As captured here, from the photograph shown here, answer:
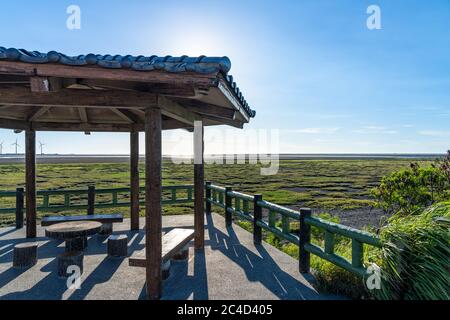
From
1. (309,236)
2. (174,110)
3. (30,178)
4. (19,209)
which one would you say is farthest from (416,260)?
(19,209)

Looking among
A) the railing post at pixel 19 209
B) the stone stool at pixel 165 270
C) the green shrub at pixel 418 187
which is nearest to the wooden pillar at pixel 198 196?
the stone stool at pixel 165 270

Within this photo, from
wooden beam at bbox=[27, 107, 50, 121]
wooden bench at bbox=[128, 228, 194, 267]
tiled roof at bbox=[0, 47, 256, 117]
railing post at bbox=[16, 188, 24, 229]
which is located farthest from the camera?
railing post at bbox=[16, 188, 24, 229]

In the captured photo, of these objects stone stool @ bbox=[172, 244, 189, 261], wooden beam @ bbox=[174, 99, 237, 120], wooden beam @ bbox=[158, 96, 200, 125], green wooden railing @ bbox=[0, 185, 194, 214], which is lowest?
stone stool @ bbox=[172, 244, 189, 261]

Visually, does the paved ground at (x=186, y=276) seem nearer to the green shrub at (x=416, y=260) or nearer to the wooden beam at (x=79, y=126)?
Result: the green shrub at (x=416, y=260)

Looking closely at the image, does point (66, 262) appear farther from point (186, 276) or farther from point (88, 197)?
point (88, 197)

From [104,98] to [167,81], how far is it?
106cm

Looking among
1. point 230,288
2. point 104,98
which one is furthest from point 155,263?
point 104,98

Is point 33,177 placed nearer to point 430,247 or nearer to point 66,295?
point 66,295

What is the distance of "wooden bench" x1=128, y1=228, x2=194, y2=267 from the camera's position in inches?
173

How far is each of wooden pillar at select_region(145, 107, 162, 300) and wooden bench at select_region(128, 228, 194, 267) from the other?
21 cm

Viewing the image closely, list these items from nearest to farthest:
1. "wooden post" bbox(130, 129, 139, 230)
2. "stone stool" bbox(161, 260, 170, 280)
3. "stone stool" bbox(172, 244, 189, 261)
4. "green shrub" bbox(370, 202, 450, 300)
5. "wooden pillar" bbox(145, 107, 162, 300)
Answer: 1. "green shrub" bbox(370, 202, 450, 300)
2. "wooden pillar" bbox(145, 107, 162, 300)
3. "stone stool" bbox(161, 260, 170, 280)
4. "stone stool" bbox(172, 244, 189, 261)
5. "wooden post" bbox(130, 129, 139, 230)

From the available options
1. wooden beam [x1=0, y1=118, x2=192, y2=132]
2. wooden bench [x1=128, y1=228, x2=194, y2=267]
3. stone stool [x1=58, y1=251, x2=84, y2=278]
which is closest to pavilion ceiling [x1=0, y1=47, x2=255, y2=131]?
wooden beam [x1=0, y1=118, x2=192, y2=132]

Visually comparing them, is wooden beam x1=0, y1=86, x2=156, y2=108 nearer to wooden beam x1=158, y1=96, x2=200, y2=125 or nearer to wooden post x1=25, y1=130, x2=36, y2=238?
wooden beam x1=158, y1=96, x2=200, y2=125
